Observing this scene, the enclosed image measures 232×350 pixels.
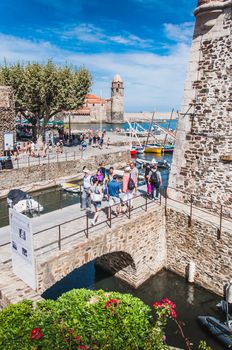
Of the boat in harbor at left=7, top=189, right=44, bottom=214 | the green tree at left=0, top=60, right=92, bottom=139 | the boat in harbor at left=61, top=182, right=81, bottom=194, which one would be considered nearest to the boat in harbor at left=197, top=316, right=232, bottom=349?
the boat in harbor at left=7, top=189, right=44, bottom=214

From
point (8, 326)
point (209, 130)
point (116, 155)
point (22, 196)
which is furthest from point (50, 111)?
point (8, 326)

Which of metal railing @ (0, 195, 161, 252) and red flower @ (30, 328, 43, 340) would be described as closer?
red flower @ (30, 328, 43, 340)

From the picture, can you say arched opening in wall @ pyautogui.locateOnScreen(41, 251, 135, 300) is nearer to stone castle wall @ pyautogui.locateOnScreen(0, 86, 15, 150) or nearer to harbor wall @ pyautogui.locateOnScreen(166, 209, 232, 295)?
harbor wall @ pyautogui.locateOnScreen(166, 209, 232, 295)

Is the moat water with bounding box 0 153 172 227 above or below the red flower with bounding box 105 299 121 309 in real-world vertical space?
below

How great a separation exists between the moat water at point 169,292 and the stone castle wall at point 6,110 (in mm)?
15522

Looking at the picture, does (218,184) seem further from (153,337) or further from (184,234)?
(153,337)

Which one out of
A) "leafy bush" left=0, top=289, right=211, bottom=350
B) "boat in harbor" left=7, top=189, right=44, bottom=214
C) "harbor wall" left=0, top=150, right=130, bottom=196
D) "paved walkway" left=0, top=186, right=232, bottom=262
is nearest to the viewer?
"leafy bush" left=0, top=289, right=211, bottom=350

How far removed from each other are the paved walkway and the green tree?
18.9 metres

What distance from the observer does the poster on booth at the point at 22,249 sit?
23.1 ft

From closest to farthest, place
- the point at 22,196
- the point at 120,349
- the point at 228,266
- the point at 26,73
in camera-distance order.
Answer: the point at 120,349, the point at 228,266, the point at 22,196, the point at 26,73

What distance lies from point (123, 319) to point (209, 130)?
7.76 metres

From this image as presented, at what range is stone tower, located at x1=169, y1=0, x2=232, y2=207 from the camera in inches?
409

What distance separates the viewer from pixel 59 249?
8.34 meters

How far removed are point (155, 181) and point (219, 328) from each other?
5.69m
